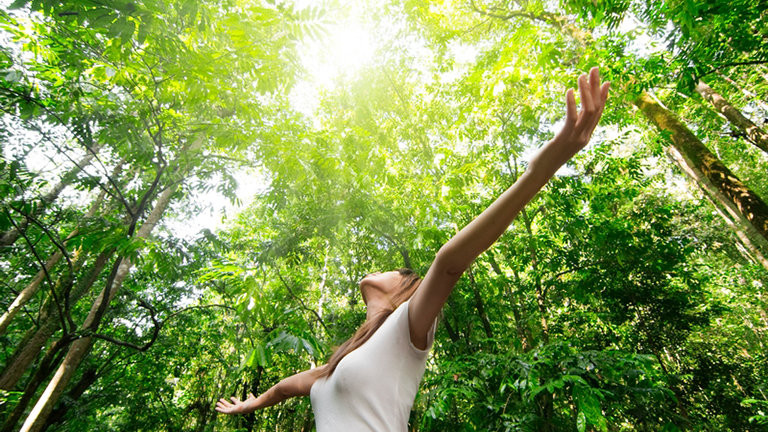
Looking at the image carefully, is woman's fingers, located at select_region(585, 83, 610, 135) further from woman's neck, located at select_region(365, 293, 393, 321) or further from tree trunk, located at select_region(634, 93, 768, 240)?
tree trunk, located at select_region(634, 93, 768, 240)

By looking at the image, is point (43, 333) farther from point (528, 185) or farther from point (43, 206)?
point (528, 185)

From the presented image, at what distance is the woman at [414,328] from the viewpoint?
755 mm

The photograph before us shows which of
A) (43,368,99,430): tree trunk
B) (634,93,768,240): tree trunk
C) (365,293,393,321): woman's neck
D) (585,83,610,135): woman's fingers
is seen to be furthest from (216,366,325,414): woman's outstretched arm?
(43,368,99,430): tree trunk

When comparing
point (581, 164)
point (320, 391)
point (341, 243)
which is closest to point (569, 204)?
point (581, 164)

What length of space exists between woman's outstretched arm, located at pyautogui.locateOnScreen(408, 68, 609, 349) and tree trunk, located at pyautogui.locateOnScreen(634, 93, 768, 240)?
15.7ft

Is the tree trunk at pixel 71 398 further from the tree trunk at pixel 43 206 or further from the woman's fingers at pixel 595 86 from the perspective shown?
the woman's fingers at pixel 595 86

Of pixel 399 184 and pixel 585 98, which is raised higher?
pixel 399 184

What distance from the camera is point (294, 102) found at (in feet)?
20.4

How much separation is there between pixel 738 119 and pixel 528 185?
25.0 ft

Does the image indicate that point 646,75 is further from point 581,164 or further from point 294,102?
point 294,102

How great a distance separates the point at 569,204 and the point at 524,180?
4162mm

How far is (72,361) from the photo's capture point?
158 inches

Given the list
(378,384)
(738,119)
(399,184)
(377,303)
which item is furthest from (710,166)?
(378,384)

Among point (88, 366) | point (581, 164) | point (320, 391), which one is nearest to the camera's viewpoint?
point (320, 391)
